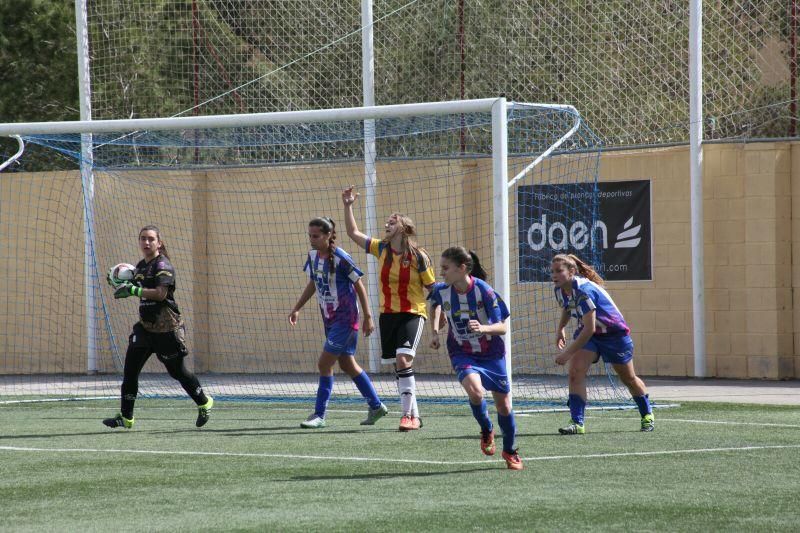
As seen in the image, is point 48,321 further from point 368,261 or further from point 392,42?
point 392,42

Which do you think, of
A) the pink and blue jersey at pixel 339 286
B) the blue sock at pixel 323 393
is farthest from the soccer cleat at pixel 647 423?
the blue sock at pixel 323 393

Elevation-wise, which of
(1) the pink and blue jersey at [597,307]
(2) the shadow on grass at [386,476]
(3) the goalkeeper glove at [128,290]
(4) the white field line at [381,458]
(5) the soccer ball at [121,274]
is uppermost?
(5) the soccer ball at [121,274]

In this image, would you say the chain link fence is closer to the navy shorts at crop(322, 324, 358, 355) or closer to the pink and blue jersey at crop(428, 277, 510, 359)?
the navy shorts at crop(322, 324, 358, 355)

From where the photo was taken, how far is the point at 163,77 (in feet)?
66.3

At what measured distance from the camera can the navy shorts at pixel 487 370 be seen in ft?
28.4

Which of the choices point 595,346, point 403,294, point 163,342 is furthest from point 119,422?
point 595,346

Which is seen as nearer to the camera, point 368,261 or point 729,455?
point 729,455

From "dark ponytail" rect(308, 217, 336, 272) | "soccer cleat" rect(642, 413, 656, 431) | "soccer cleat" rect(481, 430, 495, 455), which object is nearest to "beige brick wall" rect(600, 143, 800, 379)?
"soccer cleat" rect(642, 413, 656, 431)

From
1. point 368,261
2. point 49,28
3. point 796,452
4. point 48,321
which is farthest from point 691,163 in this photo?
point 49,28

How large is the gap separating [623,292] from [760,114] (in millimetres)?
3036

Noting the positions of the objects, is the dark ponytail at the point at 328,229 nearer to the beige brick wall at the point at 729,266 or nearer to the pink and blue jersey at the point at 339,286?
the pink and blue jersey at the point at 339,286

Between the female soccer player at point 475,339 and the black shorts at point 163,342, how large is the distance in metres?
3.37

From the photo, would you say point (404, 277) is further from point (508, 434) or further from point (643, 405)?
point (508, 434)

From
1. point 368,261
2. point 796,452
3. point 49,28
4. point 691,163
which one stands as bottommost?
point 796,452
